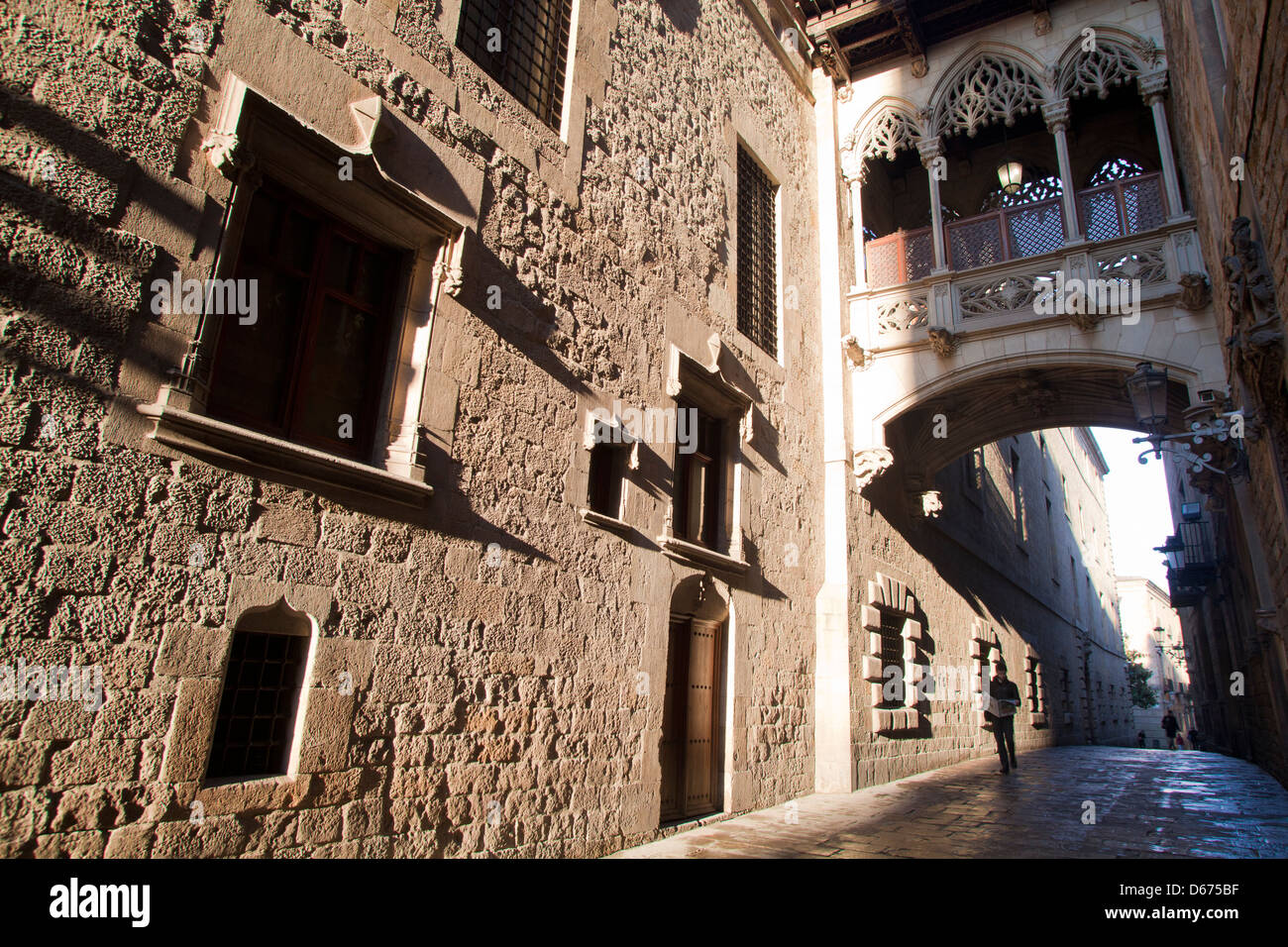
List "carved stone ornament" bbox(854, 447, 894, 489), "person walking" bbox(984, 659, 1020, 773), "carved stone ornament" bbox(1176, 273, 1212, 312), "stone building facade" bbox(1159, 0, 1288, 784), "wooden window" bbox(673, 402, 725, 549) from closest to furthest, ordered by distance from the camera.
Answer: "stone building facade" bbox(1159, 0, 1288, 784), "wooden window" bbox(673, 402, 725, 549), "carved stone ornament" bbox(1176, 273, 1212, 312), "carved stone ornament" bbox(854, 447, 894, 489), "person walking" bbox(984, 659, 1020, 773)

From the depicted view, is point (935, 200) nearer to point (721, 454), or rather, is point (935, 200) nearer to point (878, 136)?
point (878, 136)

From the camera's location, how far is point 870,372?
36.5 feet

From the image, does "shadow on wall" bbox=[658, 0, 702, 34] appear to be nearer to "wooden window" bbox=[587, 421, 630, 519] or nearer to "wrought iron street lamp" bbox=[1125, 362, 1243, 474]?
"wooden window" bbox=[587, 421, 630, 519]

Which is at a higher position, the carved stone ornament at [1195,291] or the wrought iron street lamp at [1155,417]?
the carved stone ornament at [1195,291]

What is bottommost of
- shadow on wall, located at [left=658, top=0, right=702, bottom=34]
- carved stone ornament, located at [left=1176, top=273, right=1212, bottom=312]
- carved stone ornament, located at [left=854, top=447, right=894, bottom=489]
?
carved stone ornament, located at [left=854, top=447, right=894, bottom=489]

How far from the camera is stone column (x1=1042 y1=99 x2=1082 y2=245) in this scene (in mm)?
9914

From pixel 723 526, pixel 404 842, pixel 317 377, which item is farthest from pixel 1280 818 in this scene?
pixel 317 377

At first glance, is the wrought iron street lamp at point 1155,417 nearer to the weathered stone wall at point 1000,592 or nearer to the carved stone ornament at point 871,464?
the carved stone ornament at point 871,464

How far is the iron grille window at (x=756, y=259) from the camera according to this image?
30.1 feet

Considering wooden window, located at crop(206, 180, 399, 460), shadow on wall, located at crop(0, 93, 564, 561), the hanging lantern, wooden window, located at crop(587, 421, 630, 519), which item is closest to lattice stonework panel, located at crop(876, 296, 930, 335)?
the hanging lantern

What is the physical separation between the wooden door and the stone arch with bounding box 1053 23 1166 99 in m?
9.35

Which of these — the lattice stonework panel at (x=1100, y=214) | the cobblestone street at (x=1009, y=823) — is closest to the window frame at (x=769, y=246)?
the lattice stonework panel at (x=1100, y=214)

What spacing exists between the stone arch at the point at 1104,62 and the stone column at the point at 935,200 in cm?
170

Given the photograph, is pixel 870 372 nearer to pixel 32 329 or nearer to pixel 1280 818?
pixel 1280 818
